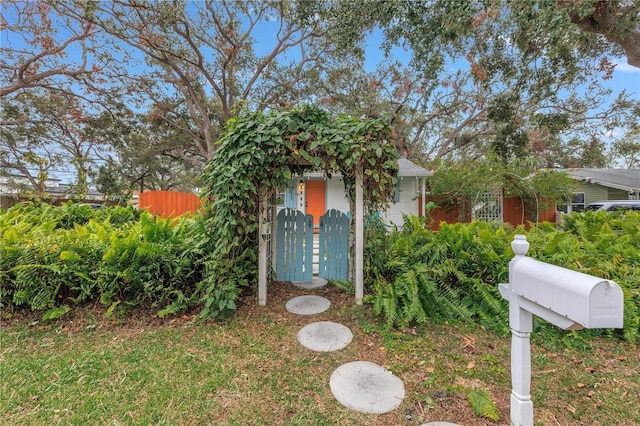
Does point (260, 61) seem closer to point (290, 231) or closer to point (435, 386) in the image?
point (290, 231)

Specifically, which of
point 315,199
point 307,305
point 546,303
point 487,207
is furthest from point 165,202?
point 487,207

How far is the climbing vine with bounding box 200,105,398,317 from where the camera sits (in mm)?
2943

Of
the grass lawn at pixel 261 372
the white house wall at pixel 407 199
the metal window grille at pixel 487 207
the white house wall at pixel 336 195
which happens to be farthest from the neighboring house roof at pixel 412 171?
the grass lawn at pixel 261 372

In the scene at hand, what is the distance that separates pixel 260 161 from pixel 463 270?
259cm

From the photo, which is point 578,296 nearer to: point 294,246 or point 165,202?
point 294,246

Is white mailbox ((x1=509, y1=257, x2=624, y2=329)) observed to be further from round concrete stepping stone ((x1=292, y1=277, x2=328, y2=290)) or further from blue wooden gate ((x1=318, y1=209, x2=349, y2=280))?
round concrete stepping stone ((x1=292, y1=277, x2=328, y2=290))

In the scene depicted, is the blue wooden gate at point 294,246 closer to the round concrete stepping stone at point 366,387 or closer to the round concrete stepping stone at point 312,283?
the round concrete stepping stone at point 312,283

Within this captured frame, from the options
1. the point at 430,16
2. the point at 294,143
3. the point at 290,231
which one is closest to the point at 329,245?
the point at 290,231

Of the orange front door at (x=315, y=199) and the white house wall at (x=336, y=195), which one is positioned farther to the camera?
the orange front door at (x=315, y=199)

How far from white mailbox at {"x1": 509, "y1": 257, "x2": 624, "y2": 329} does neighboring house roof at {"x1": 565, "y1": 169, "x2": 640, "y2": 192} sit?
14.5 meters

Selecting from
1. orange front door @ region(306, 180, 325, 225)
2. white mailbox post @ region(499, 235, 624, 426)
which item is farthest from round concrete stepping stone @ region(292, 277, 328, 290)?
orange front door @ region(306, 180, 325, 225)

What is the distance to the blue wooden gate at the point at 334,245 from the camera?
148 inches

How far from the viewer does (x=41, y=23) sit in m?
8.59

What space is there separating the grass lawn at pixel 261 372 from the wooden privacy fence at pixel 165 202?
6.02 meters
